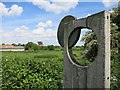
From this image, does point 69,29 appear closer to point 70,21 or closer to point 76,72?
point 70,21

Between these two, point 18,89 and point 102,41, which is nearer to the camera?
point 102,41

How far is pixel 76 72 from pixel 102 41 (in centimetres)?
72

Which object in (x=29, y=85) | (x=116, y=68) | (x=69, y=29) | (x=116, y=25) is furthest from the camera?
(x=116, y=25)

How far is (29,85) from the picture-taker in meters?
5.81

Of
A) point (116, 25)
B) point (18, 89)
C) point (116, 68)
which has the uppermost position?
point (116, 25)

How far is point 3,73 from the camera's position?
6.56m

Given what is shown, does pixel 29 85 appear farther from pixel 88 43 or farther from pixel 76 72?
pixel 88 43

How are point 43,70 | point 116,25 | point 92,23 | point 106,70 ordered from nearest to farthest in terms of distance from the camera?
point 106,70 < point 92,23 < point 43,70 < point 116,25

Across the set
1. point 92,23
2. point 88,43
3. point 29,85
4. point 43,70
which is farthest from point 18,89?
point 88,43

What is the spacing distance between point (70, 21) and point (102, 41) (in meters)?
0.92

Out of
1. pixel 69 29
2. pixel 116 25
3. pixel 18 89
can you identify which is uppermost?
pixel 116 25

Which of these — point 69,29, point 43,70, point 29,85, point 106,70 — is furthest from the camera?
point 43,70

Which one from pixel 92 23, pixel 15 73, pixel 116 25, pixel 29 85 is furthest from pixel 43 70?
pixel 116 25

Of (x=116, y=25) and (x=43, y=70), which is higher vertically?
(x=116, y=25)
